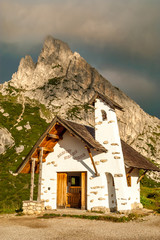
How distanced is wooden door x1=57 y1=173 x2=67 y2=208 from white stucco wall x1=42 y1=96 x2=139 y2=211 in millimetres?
255

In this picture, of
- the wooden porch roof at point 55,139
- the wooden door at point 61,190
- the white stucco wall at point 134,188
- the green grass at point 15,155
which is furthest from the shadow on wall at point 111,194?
the green grass at point 15,155

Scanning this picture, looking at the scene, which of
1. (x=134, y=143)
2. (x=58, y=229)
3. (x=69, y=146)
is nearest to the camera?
(x=58, y=229)

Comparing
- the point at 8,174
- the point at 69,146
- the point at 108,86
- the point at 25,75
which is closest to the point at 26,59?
the point at 25,75

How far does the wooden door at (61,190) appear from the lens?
1667cm

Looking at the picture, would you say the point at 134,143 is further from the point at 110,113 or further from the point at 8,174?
the point at 110,113

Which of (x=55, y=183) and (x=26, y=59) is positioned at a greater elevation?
(x=26, y=59)

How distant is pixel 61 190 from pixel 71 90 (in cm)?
12160

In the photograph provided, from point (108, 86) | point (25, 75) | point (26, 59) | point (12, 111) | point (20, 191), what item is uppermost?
point (26, 59)

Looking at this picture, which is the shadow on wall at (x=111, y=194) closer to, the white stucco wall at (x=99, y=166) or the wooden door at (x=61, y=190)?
the white stucco wall at (x=99, y=166)

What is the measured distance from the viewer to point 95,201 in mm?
14906

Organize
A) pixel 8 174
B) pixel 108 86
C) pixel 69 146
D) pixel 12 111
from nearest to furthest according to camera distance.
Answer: pixel 69 146 → pixel 8 174 → pixel 12 111 → pixel 108 86

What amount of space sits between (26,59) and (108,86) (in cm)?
6078

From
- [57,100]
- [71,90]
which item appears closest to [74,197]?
[57,100]

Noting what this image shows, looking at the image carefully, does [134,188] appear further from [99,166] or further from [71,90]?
[71,90]
